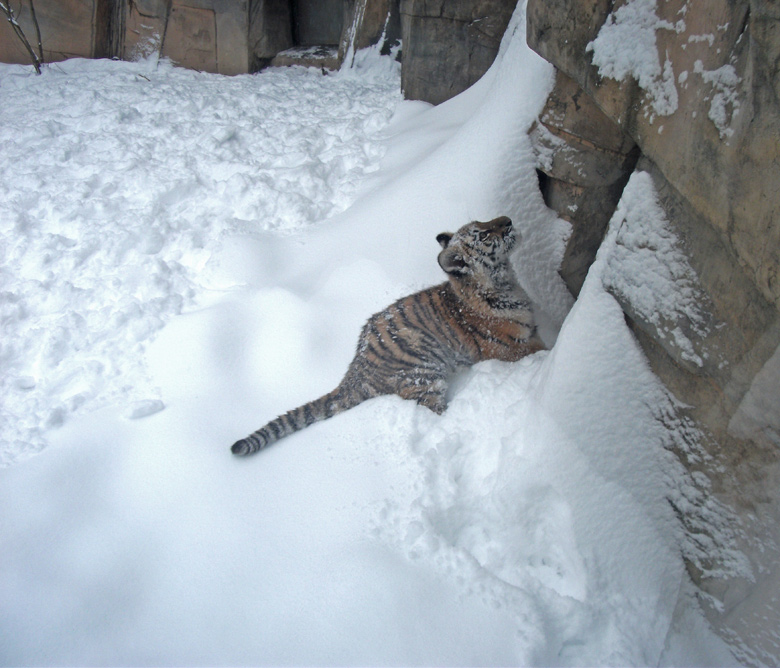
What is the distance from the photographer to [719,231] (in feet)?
6.26

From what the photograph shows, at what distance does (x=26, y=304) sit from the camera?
367 cm

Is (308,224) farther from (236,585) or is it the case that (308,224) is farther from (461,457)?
(236,585)

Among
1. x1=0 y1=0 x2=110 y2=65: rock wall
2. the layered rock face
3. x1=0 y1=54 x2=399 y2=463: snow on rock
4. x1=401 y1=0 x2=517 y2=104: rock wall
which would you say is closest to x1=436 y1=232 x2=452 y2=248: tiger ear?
the layered rock face

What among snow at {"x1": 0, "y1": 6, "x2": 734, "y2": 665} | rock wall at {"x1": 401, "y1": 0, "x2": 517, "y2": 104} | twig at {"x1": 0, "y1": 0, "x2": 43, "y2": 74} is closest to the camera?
snow at {"x1": 0, "y1": 6, "x2": 734, "y2": 665}

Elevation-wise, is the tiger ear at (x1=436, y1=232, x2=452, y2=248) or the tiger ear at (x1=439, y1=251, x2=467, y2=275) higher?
the tiger ear at (x1=436, y1=232, x2=452, y2=248)

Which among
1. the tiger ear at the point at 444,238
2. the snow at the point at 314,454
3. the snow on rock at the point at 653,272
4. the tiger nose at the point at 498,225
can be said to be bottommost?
the snow at the point at 314,454

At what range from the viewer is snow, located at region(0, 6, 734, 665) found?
2.01 m

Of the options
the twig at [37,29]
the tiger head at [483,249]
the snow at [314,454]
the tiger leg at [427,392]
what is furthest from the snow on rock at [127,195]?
the tiger head at [483,249]

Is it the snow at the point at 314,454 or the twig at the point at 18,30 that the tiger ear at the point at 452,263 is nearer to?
the snow at the point at 314,454

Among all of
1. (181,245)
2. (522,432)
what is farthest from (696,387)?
(181,245)

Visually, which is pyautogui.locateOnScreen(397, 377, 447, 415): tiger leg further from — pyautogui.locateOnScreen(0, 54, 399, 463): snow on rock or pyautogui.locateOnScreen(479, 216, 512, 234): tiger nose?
pyautogui.locateOnScreen(0, 54, 399, 463): snow on rock

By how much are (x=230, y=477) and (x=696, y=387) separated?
2113 millimetres

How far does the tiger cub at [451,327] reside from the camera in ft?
10.2

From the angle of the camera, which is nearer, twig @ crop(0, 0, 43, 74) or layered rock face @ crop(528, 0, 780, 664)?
layered rock face @ crop(528, 0, 780, 664)
